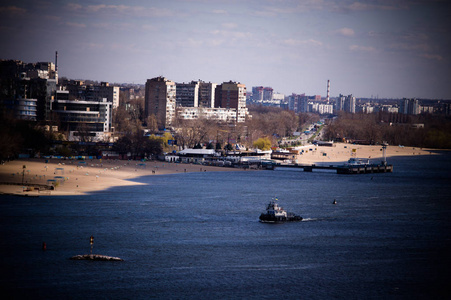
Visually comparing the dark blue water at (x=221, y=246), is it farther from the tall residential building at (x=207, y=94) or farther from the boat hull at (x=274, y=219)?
the tall residential building at (x=207, y=94)

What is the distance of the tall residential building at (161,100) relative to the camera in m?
121

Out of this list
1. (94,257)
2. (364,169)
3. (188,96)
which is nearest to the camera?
(94,257)

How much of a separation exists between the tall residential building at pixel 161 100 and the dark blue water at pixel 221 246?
70291mm

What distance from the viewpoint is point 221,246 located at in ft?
102

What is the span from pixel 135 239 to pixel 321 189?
26.9 meters

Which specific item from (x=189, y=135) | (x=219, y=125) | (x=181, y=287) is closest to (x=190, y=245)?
(x=181, y=287)

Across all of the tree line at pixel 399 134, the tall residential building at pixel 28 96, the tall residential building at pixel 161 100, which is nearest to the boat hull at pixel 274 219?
the tall residential building at pixel 28 96

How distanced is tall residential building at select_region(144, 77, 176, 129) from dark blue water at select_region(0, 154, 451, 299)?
70.3 m

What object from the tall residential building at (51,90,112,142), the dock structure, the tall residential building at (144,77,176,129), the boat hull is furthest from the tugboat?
the tall residential building at (144,77,176,129)

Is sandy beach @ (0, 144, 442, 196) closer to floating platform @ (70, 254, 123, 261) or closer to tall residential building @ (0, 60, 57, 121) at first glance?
floating platform @ (70, 254, 123, 261)

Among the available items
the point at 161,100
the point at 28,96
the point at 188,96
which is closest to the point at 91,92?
the point at 161,100

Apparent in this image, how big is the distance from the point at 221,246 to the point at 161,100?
9237 centimetres

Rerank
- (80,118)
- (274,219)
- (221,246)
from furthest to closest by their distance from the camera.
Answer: (80,118)
(274,219)
(221,246)

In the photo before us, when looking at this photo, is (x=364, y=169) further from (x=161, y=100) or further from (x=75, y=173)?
(x=161, y=100)
